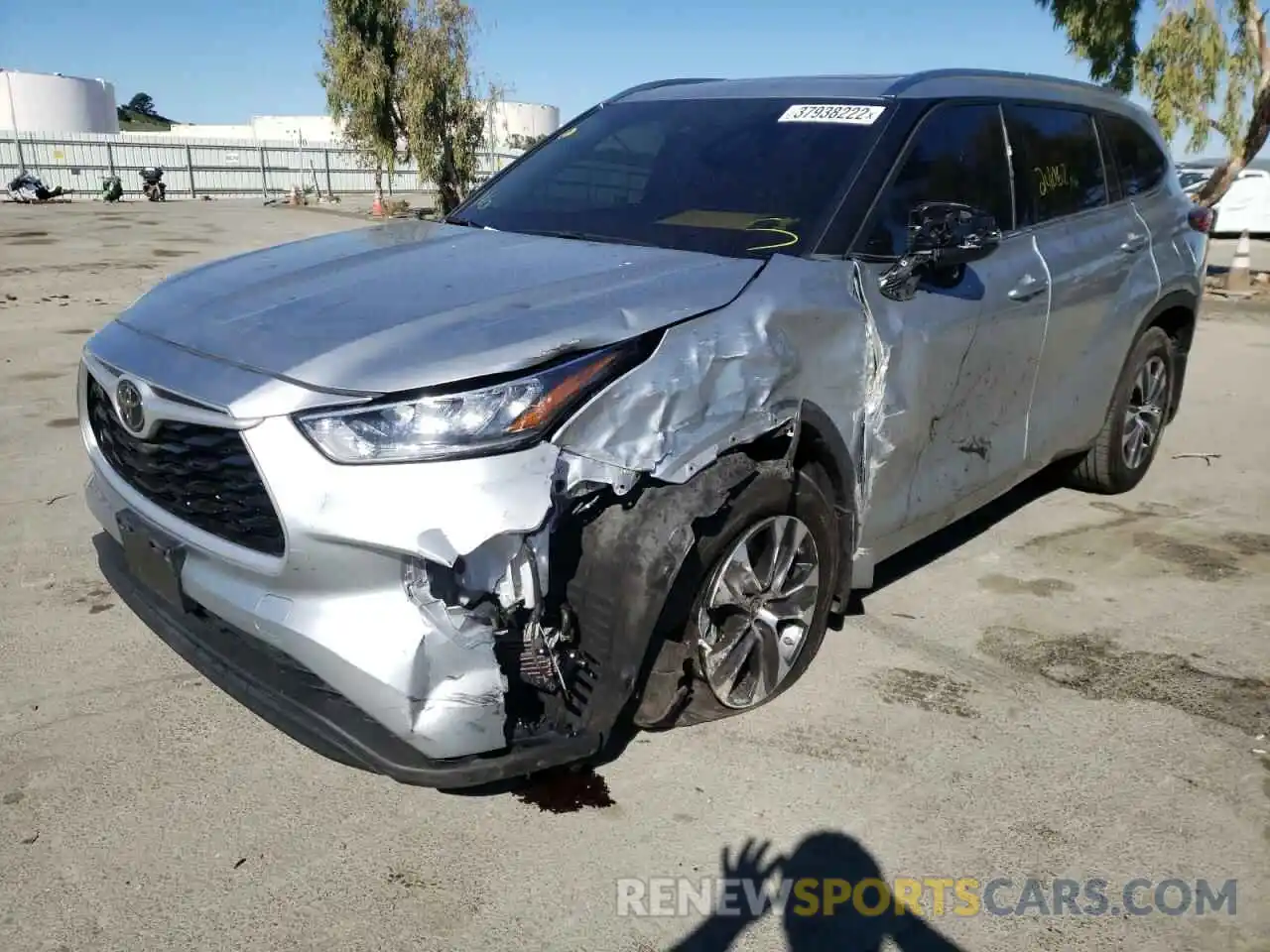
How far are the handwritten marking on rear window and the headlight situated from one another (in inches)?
108

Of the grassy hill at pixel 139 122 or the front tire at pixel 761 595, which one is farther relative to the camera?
the grassy hill at pixel 139 122

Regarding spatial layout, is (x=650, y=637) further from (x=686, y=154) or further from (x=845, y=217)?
(x=686, y=154)

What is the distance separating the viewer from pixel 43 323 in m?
9.83

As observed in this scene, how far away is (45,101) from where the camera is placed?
52.6 metres

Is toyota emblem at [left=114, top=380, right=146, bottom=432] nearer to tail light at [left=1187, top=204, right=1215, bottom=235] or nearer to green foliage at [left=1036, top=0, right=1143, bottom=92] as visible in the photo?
tail light at [left=1187, top=204, right=1215, bottom=235]

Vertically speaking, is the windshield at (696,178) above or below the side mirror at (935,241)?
above

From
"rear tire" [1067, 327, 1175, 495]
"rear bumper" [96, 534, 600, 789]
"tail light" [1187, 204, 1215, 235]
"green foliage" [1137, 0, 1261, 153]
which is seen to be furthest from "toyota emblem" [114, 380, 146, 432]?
"green foliage" [1137, 0, 1261, 153]

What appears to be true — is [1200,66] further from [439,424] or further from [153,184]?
[153,184]

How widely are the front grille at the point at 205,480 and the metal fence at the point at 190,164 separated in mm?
28746

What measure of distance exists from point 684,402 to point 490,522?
0.62m

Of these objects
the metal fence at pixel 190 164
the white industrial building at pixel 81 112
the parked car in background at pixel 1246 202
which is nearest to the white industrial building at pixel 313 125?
the white industrial building at pixel 81 112

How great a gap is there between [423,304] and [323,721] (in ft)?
3.52

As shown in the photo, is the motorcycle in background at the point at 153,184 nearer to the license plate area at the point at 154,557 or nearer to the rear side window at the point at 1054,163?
the rear side window at the point at 1054,163

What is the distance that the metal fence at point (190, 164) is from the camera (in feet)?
104
